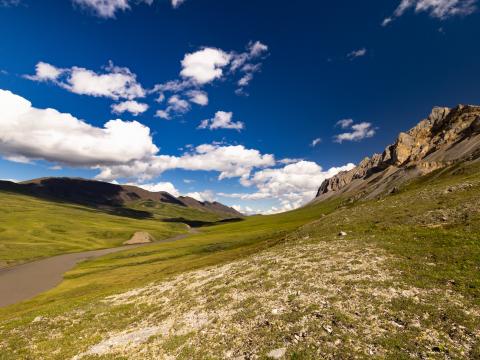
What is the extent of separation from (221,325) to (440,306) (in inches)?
618

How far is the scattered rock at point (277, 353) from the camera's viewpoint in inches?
709

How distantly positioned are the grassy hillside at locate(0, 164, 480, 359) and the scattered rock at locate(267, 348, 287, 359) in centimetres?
11

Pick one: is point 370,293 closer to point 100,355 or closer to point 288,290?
point 288,290

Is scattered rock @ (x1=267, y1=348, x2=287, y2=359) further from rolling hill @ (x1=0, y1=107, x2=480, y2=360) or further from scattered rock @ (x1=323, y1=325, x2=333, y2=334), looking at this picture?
scattered rock @ (x1=323, y1=325, x2=333, y2=334)

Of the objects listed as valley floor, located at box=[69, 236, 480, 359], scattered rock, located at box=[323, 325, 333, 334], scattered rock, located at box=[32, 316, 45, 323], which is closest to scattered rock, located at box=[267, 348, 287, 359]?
valley floor, located at box=[69, 236, 480, 359]

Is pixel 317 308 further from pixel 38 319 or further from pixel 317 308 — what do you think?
pixel 38 319

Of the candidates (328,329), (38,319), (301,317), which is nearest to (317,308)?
(301,317)

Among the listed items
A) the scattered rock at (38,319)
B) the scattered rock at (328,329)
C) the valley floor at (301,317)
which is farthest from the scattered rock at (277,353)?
the scattered rock at (38,319)

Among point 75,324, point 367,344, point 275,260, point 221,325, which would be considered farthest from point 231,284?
point 367,344

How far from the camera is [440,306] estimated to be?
20109mm

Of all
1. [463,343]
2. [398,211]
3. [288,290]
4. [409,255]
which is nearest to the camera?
[463,343]

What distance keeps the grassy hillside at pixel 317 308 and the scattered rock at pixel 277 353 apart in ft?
0.36

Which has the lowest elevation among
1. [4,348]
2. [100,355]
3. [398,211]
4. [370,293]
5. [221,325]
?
[4,348]

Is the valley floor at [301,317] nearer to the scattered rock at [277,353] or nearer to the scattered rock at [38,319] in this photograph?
the scattered rock at [277,353]
